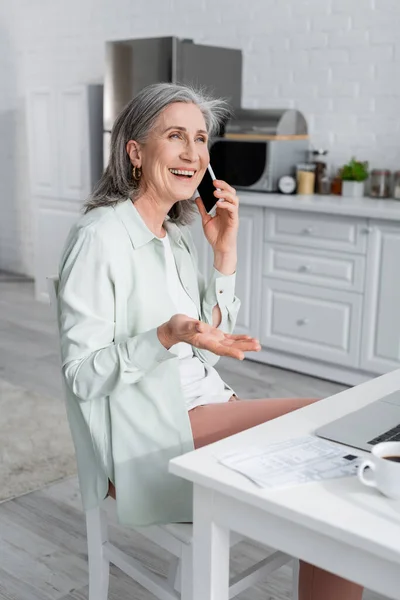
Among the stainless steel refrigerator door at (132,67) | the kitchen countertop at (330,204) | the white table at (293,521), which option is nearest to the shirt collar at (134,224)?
the white table at (293,521)

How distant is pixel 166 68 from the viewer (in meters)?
4.31

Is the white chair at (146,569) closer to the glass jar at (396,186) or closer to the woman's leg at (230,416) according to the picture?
the woman's leg at (230,416)

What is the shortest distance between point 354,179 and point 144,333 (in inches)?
114

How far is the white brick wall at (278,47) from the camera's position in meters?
4.05

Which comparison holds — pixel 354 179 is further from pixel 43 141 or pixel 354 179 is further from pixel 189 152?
pixel 189 152

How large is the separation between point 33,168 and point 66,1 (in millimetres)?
1241

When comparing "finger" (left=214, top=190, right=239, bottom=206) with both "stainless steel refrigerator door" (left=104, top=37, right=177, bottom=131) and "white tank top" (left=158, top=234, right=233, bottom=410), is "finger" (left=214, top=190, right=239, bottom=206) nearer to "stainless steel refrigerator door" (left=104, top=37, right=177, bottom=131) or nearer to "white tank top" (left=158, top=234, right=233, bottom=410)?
"white tank top" (left=158, top=234, right=233, bottom=410)

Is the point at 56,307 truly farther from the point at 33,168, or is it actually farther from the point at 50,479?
the point at 33,168

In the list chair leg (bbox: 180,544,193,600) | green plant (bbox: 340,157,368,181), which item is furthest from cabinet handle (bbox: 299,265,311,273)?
chair leg (bbox: 180,544,193,600)

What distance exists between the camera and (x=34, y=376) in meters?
3.76

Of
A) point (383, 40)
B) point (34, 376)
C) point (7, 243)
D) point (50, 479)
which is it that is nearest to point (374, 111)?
point (383, 40)

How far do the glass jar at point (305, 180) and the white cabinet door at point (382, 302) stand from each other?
71 cm

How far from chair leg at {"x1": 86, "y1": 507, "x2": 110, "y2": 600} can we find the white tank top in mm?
291

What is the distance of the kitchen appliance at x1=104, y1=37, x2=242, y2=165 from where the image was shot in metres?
4.31
